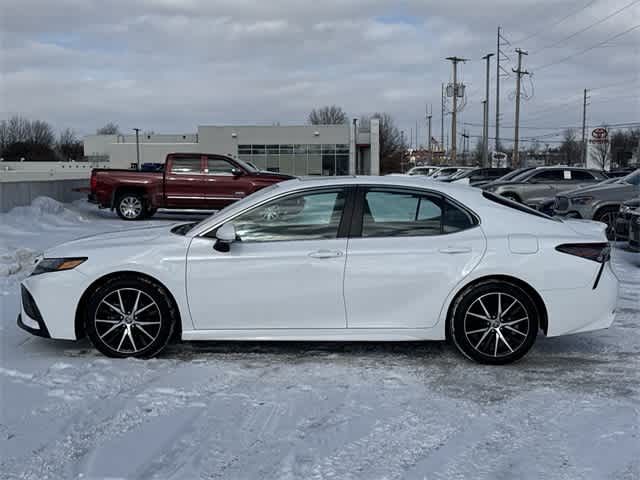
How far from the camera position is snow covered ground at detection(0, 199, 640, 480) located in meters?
3.52

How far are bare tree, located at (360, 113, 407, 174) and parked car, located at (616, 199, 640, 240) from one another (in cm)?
7067

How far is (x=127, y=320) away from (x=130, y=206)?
1254 centimetres

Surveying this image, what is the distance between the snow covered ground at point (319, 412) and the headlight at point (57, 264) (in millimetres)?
721

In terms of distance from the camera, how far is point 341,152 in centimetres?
5922

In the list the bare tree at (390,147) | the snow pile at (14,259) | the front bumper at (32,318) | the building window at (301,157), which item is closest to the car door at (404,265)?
the front bumper at (32,318)

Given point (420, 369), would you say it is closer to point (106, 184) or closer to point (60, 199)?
point (106, 184)

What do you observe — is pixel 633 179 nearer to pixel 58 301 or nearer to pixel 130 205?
pixel 58 301

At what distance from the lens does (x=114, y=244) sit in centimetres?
529

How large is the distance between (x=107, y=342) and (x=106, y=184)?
12.6 metres

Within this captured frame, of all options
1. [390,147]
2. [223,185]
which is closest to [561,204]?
[223,185]

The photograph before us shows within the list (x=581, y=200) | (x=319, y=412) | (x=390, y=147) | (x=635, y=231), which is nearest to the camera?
(x=319, y=412)

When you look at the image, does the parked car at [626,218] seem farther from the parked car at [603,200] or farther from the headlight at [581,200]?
the headlight at [581,200]

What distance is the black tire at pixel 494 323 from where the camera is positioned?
5.10 m

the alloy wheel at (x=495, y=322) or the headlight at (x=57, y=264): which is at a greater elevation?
the headlight at (x=57, y=264)
